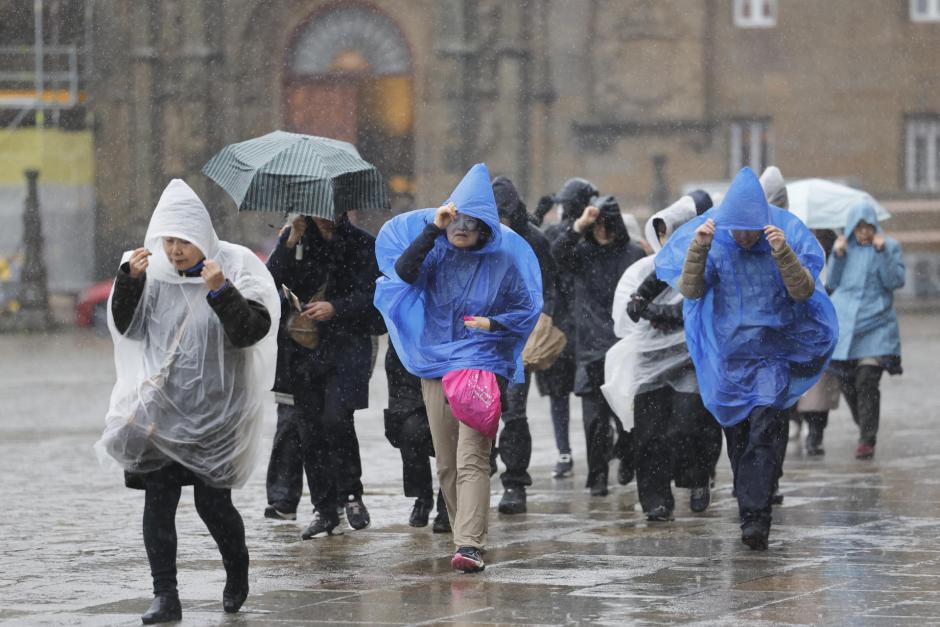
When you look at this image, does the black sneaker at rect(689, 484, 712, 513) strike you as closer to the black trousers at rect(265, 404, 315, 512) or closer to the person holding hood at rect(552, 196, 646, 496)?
the person holding hood at rect(552, 196, 646, 496)

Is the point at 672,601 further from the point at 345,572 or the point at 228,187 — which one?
the point at 228,187

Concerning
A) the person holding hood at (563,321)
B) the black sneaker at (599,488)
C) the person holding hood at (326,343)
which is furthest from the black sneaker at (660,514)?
the person holding hood at (563,321)

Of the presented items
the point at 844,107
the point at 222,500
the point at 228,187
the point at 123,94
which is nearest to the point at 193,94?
the point at 123,94

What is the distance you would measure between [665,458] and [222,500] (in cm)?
335

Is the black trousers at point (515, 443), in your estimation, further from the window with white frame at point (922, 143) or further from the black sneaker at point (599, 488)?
the window with white frame at point (922, 143)

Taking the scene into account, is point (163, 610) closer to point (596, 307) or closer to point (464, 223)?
point (464, 223)

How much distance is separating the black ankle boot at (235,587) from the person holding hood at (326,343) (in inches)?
86.5

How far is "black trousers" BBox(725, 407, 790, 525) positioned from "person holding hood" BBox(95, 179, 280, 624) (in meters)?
2.61

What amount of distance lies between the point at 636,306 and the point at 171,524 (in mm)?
3575

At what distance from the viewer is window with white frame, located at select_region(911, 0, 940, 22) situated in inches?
1506

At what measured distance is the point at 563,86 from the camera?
3809 cm

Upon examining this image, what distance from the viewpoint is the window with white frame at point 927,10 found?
38250 millimetres

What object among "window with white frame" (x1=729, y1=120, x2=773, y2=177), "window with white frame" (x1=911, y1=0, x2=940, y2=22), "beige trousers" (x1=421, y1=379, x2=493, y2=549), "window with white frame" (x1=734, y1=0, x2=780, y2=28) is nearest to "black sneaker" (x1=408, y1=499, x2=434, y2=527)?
"beige trousers" (x1=421, y1=379, x2=493, y2=549)

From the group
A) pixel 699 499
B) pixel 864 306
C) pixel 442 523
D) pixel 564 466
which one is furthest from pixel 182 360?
pixel 864 306
